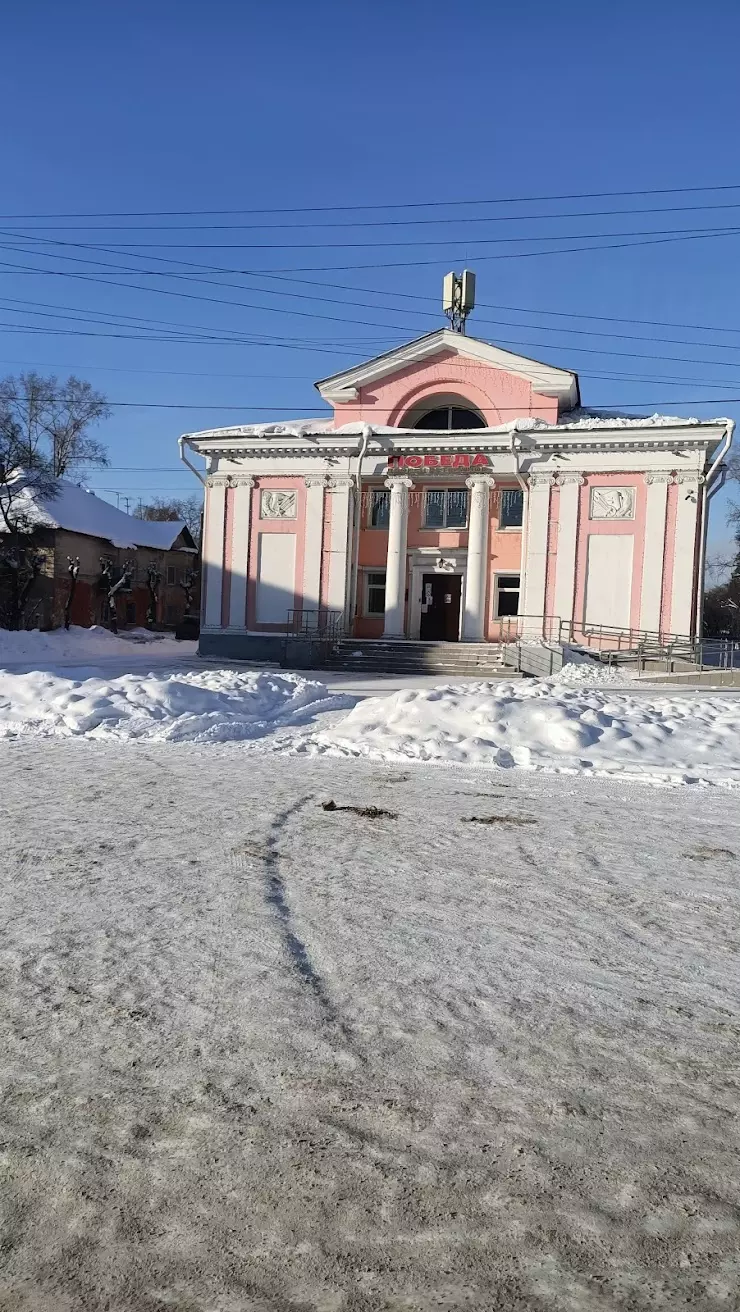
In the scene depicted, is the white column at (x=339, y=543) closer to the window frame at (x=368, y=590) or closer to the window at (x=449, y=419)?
the window frame at (x=368, y=590)

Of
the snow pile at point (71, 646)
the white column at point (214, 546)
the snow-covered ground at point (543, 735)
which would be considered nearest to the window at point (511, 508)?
the white column at point (214, 546)

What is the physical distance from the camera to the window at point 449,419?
3024 cm

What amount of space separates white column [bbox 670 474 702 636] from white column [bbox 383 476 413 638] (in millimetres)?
8245

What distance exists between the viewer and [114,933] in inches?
166

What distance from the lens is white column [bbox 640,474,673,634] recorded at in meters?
26.6

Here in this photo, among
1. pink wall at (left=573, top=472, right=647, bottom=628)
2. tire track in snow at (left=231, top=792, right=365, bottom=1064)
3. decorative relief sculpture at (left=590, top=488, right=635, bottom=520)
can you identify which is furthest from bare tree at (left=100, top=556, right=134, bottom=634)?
tire track in snow at (left=231, top=792, right=365, bottom=1064)

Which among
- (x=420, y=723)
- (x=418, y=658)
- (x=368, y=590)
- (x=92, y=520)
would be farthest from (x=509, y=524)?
(x=92, y=520)

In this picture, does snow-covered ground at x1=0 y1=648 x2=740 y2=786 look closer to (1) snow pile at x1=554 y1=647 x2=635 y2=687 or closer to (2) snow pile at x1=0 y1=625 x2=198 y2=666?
(1) snow pile at x1=554 y1=647 x2=635 y2=687

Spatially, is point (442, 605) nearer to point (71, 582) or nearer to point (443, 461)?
point (443, 461)

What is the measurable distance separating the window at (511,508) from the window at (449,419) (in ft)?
9.23

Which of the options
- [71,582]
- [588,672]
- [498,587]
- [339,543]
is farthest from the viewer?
[71,582]

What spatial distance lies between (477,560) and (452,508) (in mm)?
2526

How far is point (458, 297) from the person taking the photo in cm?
3406

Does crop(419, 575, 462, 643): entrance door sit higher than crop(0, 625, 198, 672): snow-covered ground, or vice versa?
crop(419, 575, 462, 643): entrance door
